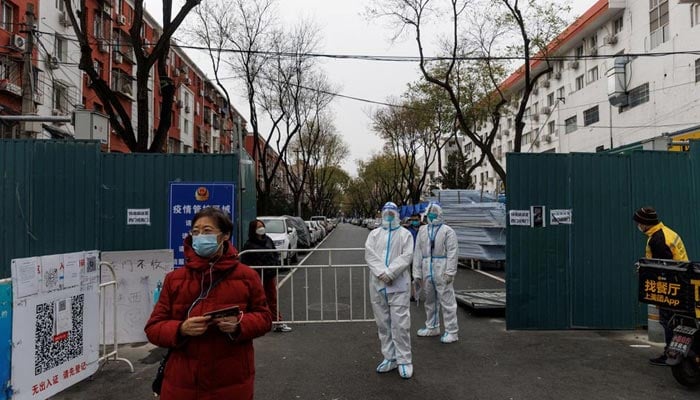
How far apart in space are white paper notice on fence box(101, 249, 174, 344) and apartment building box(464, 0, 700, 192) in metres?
13.4

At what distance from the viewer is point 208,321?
7.92ft

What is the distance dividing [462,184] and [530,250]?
2835 centimetres

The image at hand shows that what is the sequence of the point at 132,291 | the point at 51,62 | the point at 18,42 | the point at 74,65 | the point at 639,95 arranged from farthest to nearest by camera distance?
1. the point at 639,95
2. the point at 74,65
3. the point at 51,62
4. the point at 18,42
5. the point at 132,291

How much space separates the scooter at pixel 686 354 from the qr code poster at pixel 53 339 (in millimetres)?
6004

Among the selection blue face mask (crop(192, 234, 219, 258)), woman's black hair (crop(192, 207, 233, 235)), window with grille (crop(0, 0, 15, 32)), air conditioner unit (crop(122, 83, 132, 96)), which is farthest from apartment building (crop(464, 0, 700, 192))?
air conditioner unit (crop(122, 83, 132, 96))

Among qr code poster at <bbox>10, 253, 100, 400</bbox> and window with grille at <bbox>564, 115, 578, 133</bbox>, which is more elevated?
window with grille at <bbox>564, 115, 578, 133</bbox>

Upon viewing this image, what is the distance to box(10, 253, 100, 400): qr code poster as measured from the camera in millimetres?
4078

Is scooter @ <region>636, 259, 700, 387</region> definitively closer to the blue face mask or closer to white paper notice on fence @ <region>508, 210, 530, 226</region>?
white paper notice on fence @ <region>508, 210, 530, 226</region>

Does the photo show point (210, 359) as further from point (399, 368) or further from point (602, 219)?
point (602, 219)

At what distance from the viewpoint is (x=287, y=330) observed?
7.52 m

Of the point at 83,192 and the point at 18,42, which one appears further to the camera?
the point at 18,42

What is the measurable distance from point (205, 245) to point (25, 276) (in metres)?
2.52

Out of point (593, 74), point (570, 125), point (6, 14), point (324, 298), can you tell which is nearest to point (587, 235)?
point (324, 298)

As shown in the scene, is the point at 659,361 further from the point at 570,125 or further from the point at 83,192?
the point at 570,125
